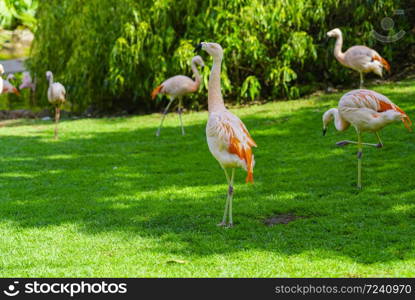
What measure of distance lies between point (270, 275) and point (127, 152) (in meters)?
6.11

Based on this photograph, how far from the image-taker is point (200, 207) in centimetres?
697

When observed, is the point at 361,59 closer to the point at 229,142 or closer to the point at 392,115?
the point at 392,115

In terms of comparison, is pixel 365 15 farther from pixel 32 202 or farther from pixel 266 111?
pixel 32 202

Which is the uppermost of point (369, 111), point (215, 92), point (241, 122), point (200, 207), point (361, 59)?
point (215, 92)

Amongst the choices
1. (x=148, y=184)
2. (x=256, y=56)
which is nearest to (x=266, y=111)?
(x=256, y=56)

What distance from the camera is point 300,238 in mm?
5762

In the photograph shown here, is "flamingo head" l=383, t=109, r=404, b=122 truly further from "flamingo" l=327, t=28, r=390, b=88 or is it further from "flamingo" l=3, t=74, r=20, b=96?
"flamingo" l=3, t=74, r=20, b=96

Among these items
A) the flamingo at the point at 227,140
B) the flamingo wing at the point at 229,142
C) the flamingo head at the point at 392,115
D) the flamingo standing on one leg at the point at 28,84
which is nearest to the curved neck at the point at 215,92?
the flamingo at the point at 227,140

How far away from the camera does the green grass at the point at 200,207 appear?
204 inches

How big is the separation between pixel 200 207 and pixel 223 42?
7.97 meters

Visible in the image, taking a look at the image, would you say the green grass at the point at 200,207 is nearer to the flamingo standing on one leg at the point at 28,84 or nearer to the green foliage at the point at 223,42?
the green foliage at the point at 223,42

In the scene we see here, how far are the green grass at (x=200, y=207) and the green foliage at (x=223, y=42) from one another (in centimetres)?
300

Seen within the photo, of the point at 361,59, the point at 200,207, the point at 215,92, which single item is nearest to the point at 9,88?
the point at 361,59

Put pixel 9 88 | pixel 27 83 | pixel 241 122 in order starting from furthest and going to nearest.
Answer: pixel 27 83 < pixel 9 88 < pixel 241 122
